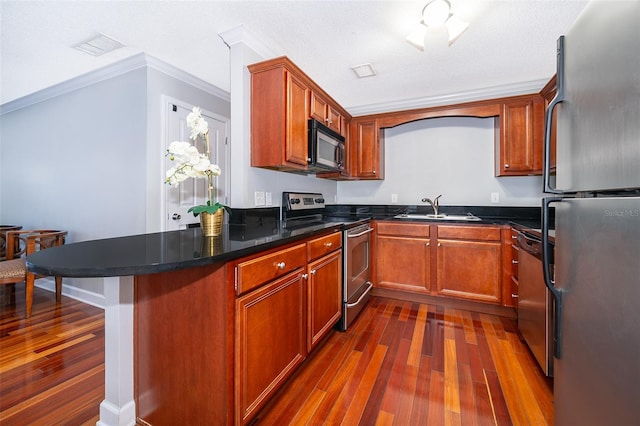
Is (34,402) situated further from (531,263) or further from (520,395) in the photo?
(531,263)

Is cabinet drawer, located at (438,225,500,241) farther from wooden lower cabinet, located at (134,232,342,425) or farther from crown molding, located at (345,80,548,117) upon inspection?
wooden lower cabinet, located at (134,232,342,425)

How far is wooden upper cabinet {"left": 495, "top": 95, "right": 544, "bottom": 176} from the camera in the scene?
2799 millimetres

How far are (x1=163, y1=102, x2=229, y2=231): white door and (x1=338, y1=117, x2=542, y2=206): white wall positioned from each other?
1869 millimetres

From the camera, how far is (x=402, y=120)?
11.0 ft

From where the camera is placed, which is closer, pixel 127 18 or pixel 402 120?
pixel 127 18

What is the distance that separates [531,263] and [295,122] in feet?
6.33

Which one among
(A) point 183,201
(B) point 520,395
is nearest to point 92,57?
(A) point 183,201

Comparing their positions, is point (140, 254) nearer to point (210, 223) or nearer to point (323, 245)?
point (210, 223)

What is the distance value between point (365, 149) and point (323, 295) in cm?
212

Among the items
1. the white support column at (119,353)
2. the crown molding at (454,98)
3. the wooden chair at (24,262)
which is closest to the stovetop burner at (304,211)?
the white support column at (119,353)

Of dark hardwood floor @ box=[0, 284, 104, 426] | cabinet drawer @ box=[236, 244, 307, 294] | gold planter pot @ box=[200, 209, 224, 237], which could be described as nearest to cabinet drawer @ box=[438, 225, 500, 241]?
cabinet drawer @ box=[236, 244, 307, 294]

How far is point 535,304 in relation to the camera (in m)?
1.83

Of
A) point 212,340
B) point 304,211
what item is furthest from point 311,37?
point 212,340

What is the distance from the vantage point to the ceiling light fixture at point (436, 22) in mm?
1726
